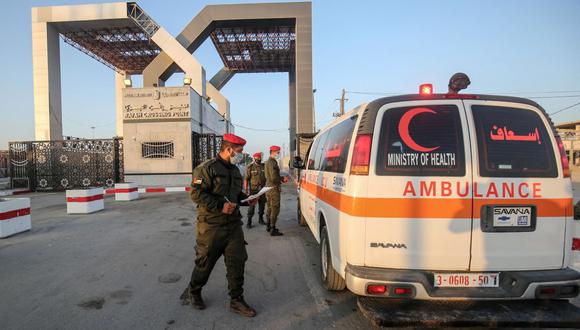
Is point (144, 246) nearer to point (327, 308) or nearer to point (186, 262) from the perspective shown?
point (186, 262)

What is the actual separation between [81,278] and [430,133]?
4.91 m

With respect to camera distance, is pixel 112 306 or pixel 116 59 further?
pixel 116 59

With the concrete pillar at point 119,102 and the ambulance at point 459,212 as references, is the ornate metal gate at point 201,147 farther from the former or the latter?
the ambulance at point 459,212

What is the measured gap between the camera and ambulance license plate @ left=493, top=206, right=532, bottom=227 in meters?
2.46

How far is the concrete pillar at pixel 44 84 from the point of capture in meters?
21.0

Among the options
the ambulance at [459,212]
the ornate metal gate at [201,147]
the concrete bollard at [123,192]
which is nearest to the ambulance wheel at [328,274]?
the ambulance at [459,212]

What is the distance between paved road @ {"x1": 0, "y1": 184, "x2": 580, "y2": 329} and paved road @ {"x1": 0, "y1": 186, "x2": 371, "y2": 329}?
12mm

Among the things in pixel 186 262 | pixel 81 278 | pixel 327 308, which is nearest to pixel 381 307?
pixel 327 308

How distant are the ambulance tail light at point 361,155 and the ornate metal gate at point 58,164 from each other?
65.8 feet

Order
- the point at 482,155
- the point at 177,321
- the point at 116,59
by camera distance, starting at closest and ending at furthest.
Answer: the point at 482,155 → the point at 177,321 → the point at 116,59

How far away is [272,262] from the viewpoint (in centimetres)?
483

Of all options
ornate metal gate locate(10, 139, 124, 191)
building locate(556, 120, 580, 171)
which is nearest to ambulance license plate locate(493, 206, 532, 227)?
ornate metal gate locate(10, 139, 124, 191)

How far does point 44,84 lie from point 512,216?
27.6 meters

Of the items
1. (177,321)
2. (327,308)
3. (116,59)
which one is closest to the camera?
(177,321)
